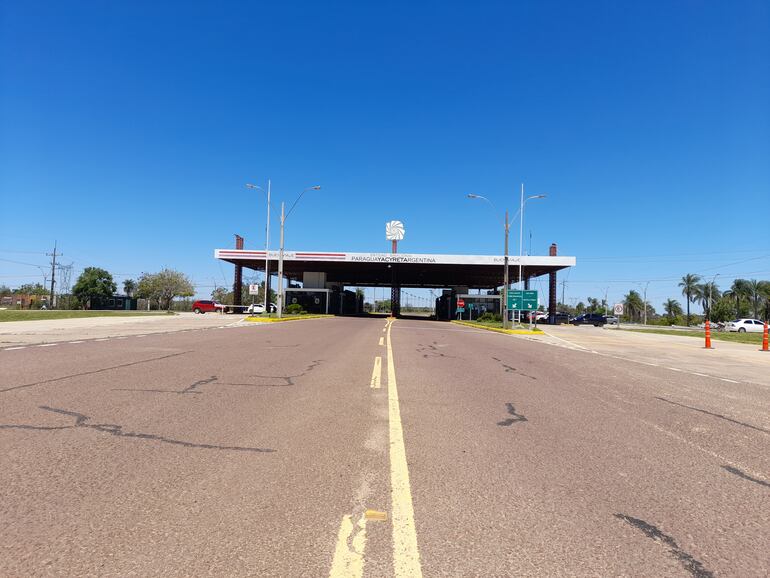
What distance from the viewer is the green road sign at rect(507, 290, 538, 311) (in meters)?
38.4

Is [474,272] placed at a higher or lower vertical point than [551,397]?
higher

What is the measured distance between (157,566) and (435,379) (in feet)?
25.0

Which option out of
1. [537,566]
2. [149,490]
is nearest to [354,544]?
[537,566]

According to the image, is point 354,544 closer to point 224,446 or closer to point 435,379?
point 224,446

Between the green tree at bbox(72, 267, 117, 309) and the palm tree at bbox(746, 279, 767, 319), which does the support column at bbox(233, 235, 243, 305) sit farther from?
the palm tree at bbox(746, 279, 767, 319)

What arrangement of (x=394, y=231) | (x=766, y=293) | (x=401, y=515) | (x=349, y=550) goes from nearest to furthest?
(x=349, y=550)
(x=401, y=515)
(x=394, y=231)
(x=766, y=293)

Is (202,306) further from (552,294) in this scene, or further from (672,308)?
(672,308)

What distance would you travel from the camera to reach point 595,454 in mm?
5055

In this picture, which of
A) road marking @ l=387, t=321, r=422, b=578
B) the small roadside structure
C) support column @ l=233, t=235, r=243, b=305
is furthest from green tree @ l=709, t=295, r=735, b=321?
the small roadside structure

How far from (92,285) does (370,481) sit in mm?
90952

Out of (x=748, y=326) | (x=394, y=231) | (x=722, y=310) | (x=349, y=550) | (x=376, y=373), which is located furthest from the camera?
(x=722, y=310)

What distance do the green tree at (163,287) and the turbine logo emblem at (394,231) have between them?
39520mm

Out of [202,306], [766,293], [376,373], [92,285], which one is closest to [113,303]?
[92,285]

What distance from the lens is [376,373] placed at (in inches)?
415
